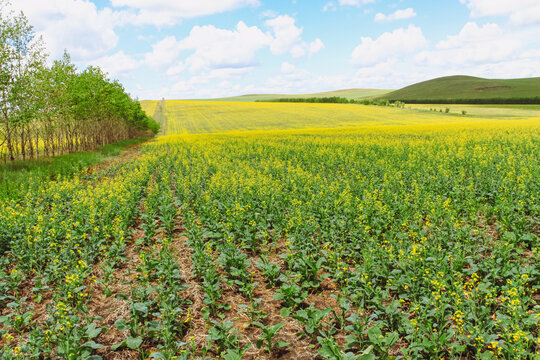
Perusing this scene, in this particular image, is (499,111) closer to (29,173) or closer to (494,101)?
(494,101)

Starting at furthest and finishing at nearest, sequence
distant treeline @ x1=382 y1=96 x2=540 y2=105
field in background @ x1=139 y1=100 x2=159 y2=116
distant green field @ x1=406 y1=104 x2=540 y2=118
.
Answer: distant treeline @ x1=382 y1=96 x2=540 y2=105, field in background @ x1=139 y1=100 x2=159 y2=116, distant green field @ x1=406 y1=104 x2=540 y2=118

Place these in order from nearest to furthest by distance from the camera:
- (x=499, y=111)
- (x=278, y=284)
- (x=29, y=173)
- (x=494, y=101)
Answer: (x=278, y=284) < (x=29, y=173) < (x=499, y=111) < (x=494, y=101)

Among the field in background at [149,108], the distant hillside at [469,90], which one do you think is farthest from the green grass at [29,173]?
A: the distant hillside at [469,90]

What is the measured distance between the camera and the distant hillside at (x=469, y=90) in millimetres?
117188

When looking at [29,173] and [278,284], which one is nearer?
[278,284]

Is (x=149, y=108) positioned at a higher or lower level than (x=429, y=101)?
lower

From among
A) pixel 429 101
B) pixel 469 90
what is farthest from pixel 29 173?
pixel 469 90

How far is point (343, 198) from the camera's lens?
32.0 ft

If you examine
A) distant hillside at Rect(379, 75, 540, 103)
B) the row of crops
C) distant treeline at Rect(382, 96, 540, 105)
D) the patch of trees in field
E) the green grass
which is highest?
distant hillside at Rect(379, 75, 540, 103)

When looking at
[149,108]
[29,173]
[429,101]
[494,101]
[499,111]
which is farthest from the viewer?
[429,101]

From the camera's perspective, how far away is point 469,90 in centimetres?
13550

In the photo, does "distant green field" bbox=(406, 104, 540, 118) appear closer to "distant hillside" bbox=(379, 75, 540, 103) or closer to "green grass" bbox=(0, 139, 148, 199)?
"distant hillside" bbox=(379, 75, 540, 103)

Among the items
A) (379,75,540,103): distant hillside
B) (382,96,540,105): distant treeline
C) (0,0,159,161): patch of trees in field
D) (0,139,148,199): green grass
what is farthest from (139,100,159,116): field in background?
(382,96,540,105): distant treeline

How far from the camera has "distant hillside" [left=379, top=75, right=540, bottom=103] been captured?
117 metres
